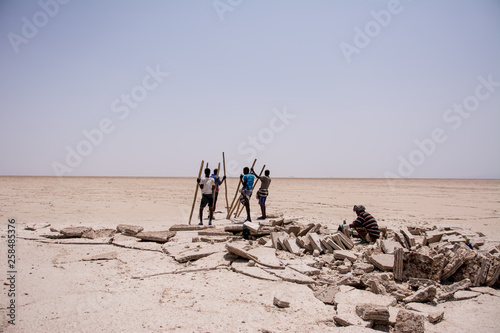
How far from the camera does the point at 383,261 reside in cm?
589

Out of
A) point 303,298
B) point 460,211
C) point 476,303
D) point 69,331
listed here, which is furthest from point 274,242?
point 460,211

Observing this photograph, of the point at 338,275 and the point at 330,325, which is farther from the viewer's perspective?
the point at 338,275

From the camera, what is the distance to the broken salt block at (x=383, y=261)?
18.8 feet

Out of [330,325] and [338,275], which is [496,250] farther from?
[330,325]

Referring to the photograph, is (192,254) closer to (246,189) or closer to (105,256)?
(105,256)

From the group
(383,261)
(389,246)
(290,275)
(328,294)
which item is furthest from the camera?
(389,246)

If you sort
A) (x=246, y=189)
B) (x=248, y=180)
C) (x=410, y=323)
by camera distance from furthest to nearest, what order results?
(x=248, y=180)
(x=246, y=189)
(x=410, y=323)

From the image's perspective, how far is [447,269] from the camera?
5402 millimetres

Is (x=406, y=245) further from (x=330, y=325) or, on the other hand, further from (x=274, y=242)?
(x=330, y=325)

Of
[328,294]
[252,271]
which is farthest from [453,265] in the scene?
[252,271]

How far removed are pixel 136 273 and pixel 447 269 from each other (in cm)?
539

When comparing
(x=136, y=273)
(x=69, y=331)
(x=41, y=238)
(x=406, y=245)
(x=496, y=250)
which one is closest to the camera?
(x=69, y=331)

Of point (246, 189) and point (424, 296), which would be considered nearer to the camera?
point (424, 296)

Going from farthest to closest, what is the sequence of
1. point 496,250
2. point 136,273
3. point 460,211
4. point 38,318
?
1. point 460,211
2. point 496,250
3. point 136,273
4. point 38,318
